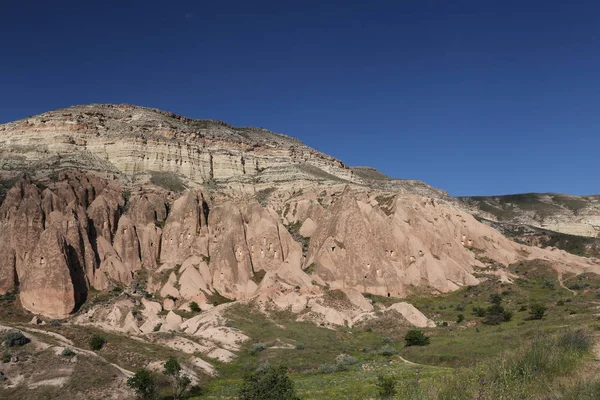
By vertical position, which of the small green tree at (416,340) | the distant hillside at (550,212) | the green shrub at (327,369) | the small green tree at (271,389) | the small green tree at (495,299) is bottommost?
the green shrub at (327,369)

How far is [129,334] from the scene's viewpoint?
4716cm

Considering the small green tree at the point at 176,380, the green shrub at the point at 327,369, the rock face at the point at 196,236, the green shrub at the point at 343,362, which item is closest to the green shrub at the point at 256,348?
the rock face at the point at 196,236

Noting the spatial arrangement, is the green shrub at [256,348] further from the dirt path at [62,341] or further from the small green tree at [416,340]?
the small green tree at [416,340]

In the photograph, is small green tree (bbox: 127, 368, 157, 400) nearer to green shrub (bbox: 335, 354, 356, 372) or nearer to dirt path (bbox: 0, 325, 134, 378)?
dirt path (bbox: 0, 325, 134, 378)

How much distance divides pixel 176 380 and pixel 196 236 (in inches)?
1672

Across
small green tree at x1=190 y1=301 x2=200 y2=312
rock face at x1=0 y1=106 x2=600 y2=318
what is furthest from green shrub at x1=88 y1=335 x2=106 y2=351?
small green tree at x1=190 y1=301 x2=200 y2=312

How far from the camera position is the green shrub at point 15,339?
3712 cm

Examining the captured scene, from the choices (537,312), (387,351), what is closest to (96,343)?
(387,351)

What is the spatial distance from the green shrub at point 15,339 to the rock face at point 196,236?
14.4 meters

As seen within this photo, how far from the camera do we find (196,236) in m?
74.8

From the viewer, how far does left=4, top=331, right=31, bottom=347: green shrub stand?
3712 cm

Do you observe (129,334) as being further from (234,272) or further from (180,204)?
(180,204)

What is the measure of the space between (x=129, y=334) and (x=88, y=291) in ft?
60.2

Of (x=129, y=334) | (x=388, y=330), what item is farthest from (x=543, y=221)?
(x=129, y=334)
